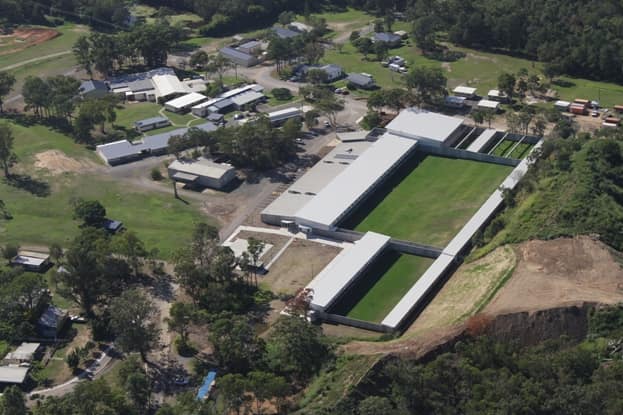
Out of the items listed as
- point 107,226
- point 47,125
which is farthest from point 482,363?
point 47,125

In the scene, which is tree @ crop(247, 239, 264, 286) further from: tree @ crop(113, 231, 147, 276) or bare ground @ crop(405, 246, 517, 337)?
bare ground @ crop(405, 246, 517, 337)

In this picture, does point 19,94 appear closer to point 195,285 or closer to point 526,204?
point 195,285

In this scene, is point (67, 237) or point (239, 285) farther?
point (67, 237)

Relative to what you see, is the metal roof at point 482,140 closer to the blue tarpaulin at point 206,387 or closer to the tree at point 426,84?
the tree at point 426,84

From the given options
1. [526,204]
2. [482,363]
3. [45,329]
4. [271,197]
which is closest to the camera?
[482,363]

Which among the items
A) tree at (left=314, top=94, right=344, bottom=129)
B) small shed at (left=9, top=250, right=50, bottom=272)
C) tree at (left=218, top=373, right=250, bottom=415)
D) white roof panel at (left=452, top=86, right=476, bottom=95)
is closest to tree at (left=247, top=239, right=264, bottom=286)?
tree at (left=218, top=373, right=250, bottom=415)

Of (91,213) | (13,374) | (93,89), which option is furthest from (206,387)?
(93,89)
